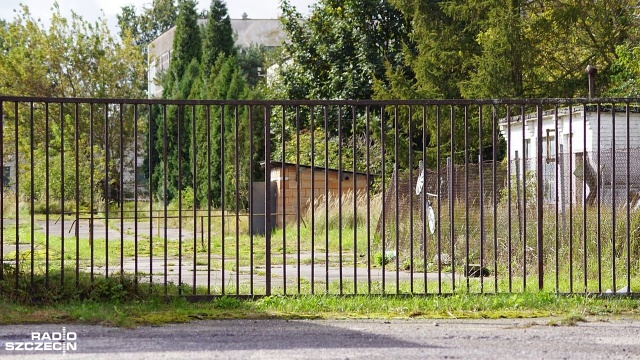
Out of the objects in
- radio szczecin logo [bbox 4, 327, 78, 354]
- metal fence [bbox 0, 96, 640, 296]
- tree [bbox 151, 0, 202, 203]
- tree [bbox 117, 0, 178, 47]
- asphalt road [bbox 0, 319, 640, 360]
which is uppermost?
tree [bbox 117, 0, 178, 47]

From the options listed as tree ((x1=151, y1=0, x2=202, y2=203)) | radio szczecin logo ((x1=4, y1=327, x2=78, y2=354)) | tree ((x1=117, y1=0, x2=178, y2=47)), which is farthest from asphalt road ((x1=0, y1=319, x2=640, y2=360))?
tree ((x1=117, y1=0, x2=178, y2=47))

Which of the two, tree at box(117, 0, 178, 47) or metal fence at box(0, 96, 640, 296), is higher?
tree at box(117, 0, 178, 47)

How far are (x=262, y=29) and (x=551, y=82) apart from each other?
2469 inches

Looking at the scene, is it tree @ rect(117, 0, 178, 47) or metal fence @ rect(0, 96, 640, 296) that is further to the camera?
tree @ rect(117, 0, 178, 47)

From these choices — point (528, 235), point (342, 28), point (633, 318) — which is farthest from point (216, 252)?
point (342, 28)

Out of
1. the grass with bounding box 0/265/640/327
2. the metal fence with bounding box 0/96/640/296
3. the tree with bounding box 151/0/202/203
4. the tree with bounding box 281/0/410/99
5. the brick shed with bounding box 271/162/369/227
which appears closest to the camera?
the grass with bounding box 0/265/640/327

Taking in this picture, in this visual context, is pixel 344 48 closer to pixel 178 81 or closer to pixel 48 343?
pixel 178 81

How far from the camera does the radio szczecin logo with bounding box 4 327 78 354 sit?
28.4ft

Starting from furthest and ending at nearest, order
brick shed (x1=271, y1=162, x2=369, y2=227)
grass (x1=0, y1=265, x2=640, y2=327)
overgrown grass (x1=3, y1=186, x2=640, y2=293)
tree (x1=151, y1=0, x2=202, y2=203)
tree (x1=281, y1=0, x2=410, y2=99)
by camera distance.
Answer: tree (x1=151, y1=0, x2=202, y2=203), tree (x1=281, y1=0, x2=410, y2=99), brick shed (x1=271, y1=162, x2=369, y2=227), overgrown grass (x1=3, y1=186, x2=640, y2=293), grass (x1=0, y1=265, x2=640, y2=327)

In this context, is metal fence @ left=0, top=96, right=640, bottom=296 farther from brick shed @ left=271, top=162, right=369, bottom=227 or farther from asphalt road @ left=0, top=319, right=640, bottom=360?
asphalt road @ left=0, top=319, right=640, bottom=360

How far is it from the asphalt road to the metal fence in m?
1.05

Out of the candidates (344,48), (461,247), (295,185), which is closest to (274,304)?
(461,247)

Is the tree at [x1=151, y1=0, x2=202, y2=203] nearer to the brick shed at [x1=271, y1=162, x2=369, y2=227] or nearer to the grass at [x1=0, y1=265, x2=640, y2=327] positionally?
the brick shed at [x1=271, y1=162, x2=369, y2=227]

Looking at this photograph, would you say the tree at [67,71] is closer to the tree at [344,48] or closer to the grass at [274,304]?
the tree at [344,48]
